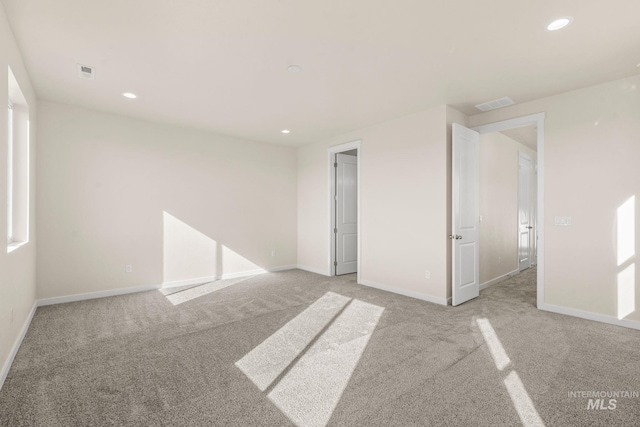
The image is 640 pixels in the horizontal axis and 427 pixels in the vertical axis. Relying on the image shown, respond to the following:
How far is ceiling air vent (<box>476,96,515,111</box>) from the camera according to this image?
153 inches

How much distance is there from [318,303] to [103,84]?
3.61 metres

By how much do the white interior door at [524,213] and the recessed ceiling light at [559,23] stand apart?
429 centimetres

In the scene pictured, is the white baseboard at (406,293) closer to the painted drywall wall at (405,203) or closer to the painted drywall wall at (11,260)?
the painted drywall wall at (405,203)

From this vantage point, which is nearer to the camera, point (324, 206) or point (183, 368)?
point (183, 368)

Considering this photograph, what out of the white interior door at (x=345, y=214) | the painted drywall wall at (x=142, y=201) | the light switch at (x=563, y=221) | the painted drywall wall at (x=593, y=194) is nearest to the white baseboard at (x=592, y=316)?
the painted drywall wall at (x=593, y=194)

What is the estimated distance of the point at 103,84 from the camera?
3443mm

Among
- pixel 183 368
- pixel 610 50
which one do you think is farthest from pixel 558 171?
pixel 183 368

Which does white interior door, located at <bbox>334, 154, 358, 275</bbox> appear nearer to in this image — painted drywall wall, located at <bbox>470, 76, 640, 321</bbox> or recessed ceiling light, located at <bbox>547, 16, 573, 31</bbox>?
painted drywall wall, located at <bbox>470, 76, 640, 321</bbox>

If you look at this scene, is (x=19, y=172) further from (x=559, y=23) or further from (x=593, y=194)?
(x=593, y=194)

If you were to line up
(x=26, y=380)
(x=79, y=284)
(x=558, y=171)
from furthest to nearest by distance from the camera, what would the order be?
1. (x=79, y=284)
2. (x=558, y=171)
3. (x=26, y=380)

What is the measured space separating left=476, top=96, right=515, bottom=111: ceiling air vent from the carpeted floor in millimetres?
2603

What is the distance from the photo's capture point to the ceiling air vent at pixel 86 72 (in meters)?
3.06

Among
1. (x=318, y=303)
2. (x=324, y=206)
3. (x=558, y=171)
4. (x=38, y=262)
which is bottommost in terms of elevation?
(x=318, y=303)

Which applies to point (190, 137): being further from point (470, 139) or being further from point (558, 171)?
point (558, 171)
